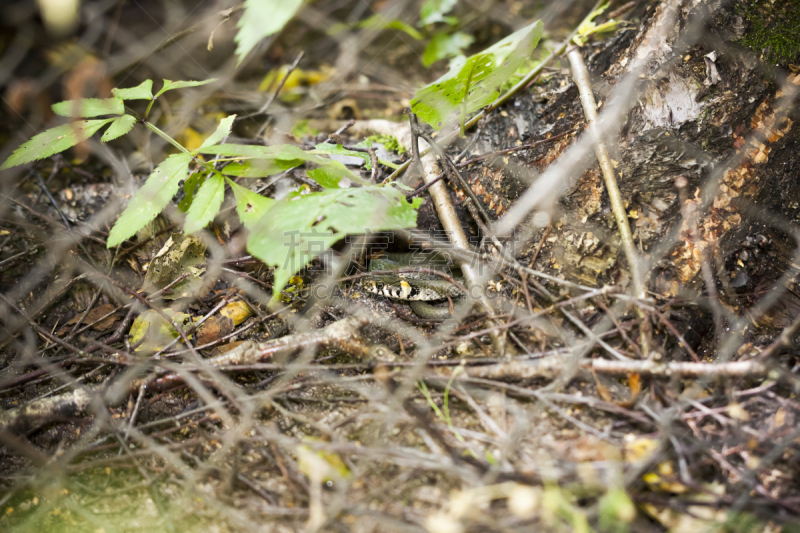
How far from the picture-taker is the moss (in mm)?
1343

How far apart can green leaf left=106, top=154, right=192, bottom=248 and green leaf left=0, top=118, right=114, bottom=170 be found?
0.28m

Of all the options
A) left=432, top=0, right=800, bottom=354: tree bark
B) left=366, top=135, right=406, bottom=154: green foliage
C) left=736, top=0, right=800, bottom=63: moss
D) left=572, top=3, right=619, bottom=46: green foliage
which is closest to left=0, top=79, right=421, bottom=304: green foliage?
left=366, top=135, right=406, bottom=154: green foliage

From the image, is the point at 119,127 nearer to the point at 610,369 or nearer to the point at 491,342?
the point at 491,342

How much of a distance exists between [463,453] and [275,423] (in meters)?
0.48

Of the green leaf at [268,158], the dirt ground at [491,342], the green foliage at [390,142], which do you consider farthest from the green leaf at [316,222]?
the green foliage at [390,142]

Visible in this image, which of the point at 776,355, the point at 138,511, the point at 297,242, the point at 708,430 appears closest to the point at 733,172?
the point at 776,355

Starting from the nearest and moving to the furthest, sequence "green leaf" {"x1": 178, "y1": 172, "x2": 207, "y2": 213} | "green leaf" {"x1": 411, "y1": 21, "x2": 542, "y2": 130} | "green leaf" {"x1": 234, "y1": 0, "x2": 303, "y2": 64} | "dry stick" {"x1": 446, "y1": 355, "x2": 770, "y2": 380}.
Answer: "green leaf" {"x1": 234, "y1": 0, "x2": 303, "y2": 64} → "dry stick" {"x1": 446, "y1": 355, "x2": 770, "y2": 380} → "green leaf" {"x1": 411, "y1": 21, "x2": 542, "y2": 130} → "green leaf" {"x1": 178, "y1": 172, "x2": 207, "y2": 213}

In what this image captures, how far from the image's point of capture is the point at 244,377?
125 centimetres

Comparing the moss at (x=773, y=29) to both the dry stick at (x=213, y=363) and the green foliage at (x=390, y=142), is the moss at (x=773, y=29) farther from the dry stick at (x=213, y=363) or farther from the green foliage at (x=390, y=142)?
the dry stick at (x=213, y=363)

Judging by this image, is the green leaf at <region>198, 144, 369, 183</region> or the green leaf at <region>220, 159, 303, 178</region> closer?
the green leaf at <region>198, 144, 369, 183</region>

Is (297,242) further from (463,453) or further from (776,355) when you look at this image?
(776,355)

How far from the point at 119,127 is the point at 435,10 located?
188 cm

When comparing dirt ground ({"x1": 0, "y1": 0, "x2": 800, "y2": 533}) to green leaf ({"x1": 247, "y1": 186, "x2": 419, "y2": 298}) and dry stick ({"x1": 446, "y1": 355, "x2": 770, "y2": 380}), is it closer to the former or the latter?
dry stick ({"x1": 446, "y1": 355, "x2": 770, "y2": 380})

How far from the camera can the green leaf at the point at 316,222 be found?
1.03 metres
